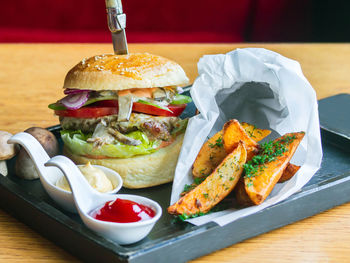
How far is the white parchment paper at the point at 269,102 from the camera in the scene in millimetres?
2121

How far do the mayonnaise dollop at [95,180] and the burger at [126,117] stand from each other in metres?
0.21

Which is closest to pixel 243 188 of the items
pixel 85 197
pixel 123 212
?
pixel 123 212

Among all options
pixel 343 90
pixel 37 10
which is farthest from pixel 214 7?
pixel 343 90

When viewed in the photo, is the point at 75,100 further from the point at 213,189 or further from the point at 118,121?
the point at 213,189

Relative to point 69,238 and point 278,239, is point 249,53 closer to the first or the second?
point 278,239

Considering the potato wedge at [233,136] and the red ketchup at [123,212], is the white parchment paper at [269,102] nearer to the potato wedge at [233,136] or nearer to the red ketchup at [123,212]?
the potato wedge at [233,136]

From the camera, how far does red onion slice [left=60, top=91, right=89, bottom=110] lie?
7.61 feet

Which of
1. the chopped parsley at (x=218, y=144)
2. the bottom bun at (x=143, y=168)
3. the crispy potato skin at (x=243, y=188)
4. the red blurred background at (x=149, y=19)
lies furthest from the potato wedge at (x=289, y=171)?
the red blurred background at (x=149, y=19)

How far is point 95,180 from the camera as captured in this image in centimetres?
197

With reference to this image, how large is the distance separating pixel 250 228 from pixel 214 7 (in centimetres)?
432

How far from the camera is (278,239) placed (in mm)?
1855

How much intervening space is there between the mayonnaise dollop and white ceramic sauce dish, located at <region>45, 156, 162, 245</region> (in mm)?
89

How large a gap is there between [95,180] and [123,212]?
0.95 ft

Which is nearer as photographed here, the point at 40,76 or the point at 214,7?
the point at 40,76
